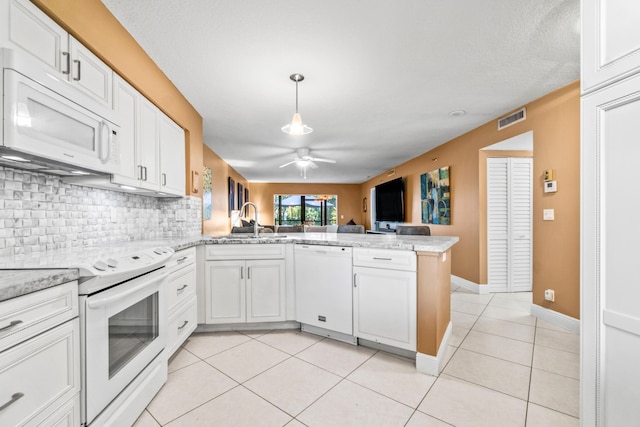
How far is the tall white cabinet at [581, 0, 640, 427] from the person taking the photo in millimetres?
836

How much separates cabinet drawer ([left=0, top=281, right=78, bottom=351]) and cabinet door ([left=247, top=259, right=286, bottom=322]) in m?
1.49

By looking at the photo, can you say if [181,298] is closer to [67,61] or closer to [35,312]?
[35,312]

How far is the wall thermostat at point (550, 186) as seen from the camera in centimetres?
270

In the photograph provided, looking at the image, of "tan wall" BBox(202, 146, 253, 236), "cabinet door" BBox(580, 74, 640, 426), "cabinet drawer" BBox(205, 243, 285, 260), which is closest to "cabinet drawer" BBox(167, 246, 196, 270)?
"cabinet drawer" BBox(205, 243, 285, 260)

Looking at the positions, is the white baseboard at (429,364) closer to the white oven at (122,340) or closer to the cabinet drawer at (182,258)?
the white oven at (122,340)

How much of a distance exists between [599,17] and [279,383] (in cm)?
229

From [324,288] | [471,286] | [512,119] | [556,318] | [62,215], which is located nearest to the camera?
[62,215]

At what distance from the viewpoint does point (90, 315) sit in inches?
44.6

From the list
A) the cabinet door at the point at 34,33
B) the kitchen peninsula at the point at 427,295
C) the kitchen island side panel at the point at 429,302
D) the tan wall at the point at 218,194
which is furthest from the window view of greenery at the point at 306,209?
the cabinet door at the point at 34,33

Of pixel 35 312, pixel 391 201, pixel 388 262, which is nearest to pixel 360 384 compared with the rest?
pixel 388 262

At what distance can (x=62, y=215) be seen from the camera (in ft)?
5.68

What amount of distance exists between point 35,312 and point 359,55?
2.40 metres

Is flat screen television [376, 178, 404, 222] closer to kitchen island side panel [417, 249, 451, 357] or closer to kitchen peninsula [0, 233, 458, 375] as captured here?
kitchen peninsula [0, 233, 458, 375]

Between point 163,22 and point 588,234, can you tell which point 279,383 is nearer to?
point 588,234
